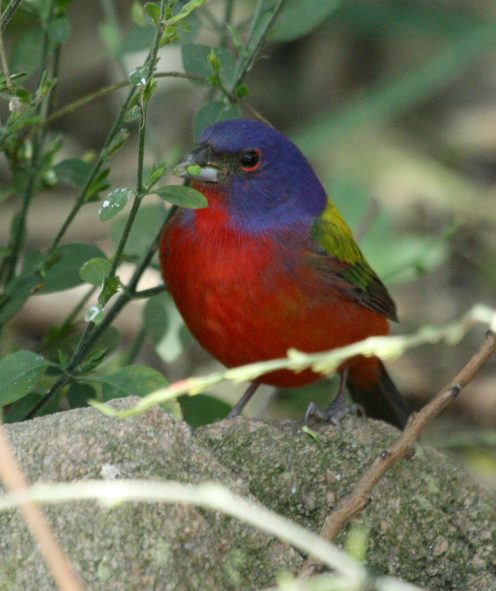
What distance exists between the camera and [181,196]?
3062 millimetres

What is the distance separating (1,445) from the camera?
1.81m

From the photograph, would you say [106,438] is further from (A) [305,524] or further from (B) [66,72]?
(B) [66,72]

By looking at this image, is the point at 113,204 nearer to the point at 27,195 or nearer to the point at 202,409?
the point at 27,195

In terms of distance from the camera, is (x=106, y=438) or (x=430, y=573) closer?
(x=106, y=438)

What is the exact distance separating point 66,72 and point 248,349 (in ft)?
15.2

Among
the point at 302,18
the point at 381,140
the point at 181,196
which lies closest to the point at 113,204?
the point at 181,196

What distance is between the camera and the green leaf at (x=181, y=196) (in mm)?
3051

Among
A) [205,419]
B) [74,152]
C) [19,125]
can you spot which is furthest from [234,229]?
[74,152]

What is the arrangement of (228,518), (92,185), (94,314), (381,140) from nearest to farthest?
(228,518) < (94,314) < (92,185) < (381,140)

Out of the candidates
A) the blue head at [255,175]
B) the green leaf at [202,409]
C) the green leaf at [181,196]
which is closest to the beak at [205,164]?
the blue head at [255,175]

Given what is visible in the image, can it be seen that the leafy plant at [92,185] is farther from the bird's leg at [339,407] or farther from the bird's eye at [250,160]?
the bird's leg at [339,407]

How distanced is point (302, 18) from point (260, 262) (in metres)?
0.83

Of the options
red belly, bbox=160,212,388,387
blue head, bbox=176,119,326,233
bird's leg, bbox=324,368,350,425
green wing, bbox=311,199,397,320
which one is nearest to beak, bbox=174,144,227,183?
blue head, bbox=176,119,326,233

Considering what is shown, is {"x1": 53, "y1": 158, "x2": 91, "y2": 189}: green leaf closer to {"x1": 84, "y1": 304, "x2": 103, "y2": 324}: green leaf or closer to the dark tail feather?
{"x1": 84, "y1": 304, "x2": 103, "y2": 324}: green leaf
